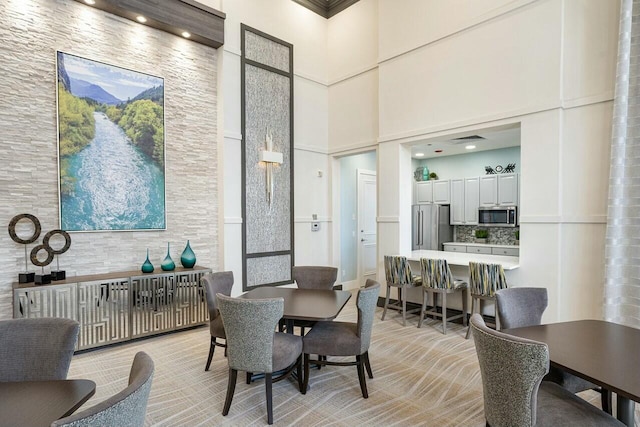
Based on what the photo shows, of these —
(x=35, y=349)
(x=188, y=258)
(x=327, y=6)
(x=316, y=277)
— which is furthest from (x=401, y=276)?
(x=327, y=6)

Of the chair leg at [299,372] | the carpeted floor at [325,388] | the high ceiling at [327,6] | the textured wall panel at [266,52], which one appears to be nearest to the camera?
the carpeted floor at [325,388]

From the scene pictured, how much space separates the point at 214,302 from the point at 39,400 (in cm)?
185

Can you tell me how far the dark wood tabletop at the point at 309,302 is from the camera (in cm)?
261

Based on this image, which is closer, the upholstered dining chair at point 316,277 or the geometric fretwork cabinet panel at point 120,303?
the geometric fretwork cabinet panel at point 120,303

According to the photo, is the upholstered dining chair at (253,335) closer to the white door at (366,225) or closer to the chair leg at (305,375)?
the chair leg at (305,375)

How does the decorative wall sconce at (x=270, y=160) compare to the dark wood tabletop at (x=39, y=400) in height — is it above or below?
above

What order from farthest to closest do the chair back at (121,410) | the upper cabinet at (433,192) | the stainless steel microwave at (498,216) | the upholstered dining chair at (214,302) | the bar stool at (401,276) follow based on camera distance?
the upper cabinet at (433,192) < the stainless steel microwave at (498,216) < the bar stool at (401,276) < the upholstered dining chair at (214,302) < the chair back at (121,410)

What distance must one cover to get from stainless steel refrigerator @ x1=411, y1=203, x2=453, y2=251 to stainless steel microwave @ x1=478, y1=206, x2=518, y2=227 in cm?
73

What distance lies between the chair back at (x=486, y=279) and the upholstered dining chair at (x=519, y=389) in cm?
220

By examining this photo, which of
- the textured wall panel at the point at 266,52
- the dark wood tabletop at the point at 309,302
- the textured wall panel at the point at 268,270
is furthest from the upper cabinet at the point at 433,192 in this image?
A: the dark wood tabletop at the point at 309,302

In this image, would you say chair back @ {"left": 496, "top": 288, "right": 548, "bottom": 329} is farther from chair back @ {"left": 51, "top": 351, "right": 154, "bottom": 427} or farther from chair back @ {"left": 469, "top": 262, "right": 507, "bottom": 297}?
chair back @ {"left": 51, "top": 351, "right": 154, "bottom": 427}

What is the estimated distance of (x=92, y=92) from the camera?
4.04 m

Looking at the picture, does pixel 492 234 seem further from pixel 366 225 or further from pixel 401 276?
pixel 401 276

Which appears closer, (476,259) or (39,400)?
(39,400)
